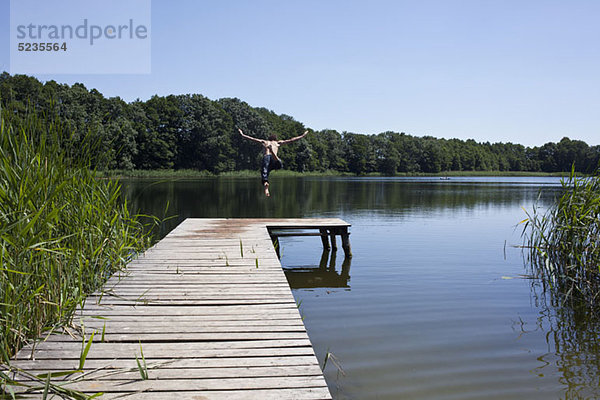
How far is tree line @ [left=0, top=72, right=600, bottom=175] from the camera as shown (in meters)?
47.8

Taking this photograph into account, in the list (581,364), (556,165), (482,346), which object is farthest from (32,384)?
(556,165)

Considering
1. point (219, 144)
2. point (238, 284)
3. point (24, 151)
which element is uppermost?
point (219, 144)

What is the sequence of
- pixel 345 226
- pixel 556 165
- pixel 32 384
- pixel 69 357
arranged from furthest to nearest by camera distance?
pixel 556 165
pixel 345 226
pixel 69 357
pixel 32 384

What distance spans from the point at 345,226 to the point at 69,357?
734cm

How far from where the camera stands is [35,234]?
3.17 meters

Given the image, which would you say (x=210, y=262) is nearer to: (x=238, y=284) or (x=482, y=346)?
(x=238, y=284)

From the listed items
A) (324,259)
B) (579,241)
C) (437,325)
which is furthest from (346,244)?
(579,241)

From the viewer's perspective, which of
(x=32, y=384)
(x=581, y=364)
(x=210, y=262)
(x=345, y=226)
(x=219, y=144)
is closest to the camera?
(x=32, y=384)

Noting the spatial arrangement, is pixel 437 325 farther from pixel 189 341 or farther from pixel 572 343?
pixel 189 341

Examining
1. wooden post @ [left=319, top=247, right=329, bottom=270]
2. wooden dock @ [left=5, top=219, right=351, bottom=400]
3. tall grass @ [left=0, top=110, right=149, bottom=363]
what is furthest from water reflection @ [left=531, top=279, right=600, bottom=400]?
tall grass @ [left=0, top=110, right=149, bottom=363]

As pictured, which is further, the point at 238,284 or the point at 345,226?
the point at 345,226

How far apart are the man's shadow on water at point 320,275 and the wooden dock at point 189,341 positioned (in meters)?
2.17

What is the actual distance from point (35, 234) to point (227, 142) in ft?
193

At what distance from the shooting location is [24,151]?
133 inches
